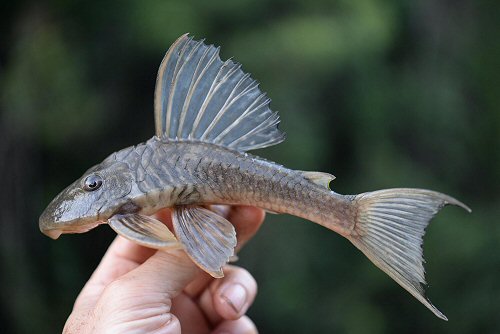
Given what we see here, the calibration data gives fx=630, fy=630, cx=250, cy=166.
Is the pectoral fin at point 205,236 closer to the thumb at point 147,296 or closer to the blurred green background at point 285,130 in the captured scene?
the thumb at point 147,296

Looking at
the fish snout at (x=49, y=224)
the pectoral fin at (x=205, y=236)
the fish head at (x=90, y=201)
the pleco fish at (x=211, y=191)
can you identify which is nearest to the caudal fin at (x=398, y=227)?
the pleco fish at (x=211, y=191)

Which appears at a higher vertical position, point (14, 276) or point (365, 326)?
point (14, 276)

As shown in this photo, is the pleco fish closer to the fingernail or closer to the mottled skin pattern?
the mottled skin pattern

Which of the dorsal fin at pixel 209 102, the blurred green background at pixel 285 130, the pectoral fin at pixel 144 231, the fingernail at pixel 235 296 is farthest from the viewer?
the blurred green background at pixel 285 130

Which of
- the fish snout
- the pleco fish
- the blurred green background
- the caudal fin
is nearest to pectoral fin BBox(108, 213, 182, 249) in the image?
the pleco fish

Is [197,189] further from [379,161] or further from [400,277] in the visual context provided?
[379,161]

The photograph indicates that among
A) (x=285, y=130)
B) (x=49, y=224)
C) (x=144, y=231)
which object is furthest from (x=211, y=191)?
(x=285, y=130)

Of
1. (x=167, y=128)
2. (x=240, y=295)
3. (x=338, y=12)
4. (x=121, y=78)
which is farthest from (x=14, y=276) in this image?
(x=338, y=12)
